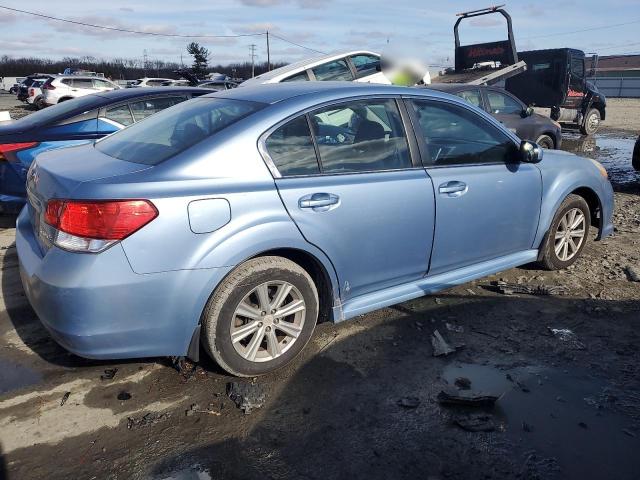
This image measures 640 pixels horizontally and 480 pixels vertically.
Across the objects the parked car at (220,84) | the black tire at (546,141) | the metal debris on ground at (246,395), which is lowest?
the metal debris on ground at (246,395)

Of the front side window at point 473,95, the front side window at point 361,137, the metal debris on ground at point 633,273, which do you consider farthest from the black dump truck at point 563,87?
the front side window at point 361,137

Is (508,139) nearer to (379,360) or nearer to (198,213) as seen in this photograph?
(379,360)

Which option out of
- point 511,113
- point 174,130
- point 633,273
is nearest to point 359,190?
point 174,130

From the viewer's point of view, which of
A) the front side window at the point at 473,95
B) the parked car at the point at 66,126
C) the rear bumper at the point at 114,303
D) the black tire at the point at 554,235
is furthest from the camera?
the front side window at the point at 473,95

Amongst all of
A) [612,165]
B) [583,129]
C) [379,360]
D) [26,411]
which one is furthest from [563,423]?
[583,129]

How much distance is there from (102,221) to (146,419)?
41.6 inches

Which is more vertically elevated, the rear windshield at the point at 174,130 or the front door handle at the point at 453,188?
the rear windshield at the point at 174,130

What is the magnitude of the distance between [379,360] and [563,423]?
1.09m

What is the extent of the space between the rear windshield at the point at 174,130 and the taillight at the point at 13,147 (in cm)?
221

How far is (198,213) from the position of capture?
108 inches

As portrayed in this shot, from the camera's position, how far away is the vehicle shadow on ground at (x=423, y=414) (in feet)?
8.02

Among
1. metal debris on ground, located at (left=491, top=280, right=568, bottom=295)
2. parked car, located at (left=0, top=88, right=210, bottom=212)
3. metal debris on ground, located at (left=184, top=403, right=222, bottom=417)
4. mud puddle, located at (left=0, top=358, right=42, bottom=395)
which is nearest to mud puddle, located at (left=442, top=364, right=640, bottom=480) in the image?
metal debris on ground, located at (left=491, top=280, right=568, bottom=295)

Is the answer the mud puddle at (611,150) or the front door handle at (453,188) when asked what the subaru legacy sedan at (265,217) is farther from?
the mud puddle at (611,150)

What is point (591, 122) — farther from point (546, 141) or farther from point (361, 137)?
point (361, 137)
